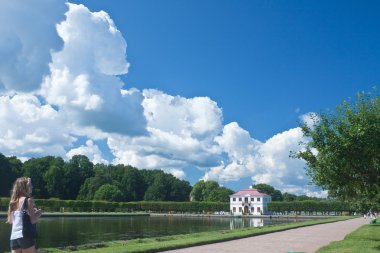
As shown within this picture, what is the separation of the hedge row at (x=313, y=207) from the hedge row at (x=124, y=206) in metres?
14.4

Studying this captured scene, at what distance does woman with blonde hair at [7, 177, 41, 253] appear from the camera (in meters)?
6.58

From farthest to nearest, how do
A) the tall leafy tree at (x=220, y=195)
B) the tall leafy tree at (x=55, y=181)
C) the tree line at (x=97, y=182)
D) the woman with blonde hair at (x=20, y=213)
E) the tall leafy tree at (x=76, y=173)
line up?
the tall leafy tree at (x=220, y=195) → the tall leafy tree at (x=76, y=173) → the tall leafy tree at (x=55, y=181) → the tree line at (x=97, y=182) → the woman with blonde hair at (x=20, y=213)

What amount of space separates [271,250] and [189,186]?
128666 millimetres

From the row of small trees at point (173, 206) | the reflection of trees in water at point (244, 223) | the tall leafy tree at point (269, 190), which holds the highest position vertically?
the tall leafy tree at point (269, 190)

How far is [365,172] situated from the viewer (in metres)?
→ 18.9

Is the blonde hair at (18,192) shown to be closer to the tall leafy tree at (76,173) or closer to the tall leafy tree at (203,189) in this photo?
the tall leafy tree at (76,173)

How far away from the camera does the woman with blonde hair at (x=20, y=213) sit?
6578mm

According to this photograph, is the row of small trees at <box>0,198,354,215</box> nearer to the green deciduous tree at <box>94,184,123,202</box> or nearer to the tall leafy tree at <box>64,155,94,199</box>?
the green deciduous tree at <box>94,184,123,202</box>

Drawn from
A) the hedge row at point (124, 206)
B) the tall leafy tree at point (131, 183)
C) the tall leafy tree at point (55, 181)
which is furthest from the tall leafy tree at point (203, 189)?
the tall leafy tree at point (55, 181)

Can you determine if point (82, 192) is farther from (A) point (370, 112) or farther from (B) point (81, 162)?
(A) point (370, 112)

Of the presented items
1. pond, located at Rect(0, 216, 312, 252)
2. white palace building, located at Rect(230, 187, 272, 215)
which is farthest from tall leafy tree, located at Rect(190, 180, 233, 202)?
pond, located at Rect(0, 216, 312, 252)

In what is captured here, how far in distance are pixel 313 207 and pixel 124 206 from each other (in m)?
42.0

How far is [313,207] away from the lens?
9550 centimetres

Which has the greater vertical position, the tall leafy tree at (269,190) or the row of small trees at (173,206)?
the tall leafy tree at (269,190)
